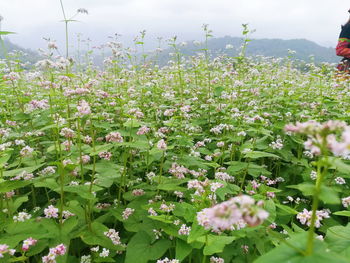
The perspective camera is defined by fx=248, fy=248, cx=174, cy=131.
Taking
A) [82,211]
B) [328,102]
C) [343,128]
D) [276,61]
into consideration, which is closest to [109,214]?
[82,211]

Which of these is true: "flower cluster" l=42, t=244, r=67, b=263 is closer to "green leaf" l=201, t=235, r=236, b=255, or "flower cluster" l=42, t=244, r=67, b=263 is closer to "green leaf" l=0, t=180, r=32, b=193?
"green leaf" l=0, t=180, r=32, b=193

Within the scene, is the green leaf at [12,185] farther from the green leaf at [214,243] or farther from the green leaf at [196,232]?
the green leaf at [214,243]

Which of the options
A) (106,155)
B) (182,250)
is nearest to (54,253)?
(182,250)

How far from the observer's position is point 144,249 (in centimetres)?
248

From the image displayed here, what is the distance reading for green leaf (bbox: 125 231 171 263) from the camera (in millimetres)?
2385

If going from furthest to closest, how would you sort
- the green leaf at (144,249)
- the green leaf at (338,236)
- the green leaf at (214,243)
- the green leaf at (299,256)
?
the green leaf at (144,249) → the green leaf at (214,243) → the green leaf at (338,236) → the green leaf at (299,256)

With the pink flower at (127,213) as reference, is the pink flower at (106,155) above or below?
above

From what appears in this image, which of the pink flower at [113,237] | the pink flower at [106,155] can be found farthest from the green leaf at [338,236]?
the pink flower at [106,155]

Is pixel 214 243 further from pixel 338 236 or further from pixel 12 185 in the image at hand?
pixel 12 185

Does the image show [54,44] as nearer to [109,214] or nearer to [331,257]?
[109,214]

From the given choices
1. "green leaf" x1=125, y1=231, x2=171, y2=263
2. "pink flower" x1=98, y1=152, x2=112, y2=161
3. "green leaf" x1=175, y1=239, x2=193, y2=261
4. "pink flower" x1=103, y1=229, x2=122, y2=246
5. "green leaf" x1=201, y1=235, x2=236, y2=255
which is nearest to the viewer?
"green leaf" x1=201, y1=235, x2=236, y2=255

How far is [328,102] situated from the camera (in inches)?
199

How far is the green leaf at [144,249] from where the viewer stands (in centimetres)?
238

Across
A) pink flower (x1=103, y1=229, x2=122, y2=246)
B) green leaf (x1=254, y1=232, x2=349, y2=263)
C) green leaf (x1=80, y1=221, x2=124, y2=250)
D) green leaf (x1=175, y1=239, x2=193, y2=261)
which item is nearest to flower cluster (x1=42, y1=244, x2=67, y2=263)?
green leaf (x1=80, y1=221, x2=124, y2=250)
